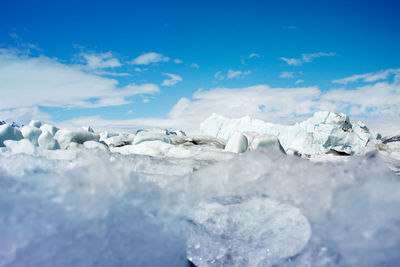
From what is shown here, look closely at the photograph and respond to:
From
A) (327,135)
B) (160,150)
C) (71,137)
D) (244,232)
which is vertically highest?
(71,137)

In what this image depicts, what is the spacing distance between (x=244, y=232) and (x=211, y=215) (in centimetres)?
14

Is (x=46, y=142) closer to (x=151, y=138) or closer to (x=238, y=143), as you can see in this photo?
(x=151, y=138)

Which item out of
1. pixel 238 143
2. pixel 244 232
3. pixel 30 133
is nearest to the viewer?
pixel 244 232

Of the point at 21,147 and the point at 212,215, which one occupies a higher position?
the point at 21,147

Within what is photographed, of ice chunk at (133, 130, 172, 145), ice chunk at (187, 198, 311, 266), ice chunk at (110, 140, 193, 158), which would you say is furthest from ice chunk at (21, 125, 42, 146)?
ice chunk at (187, 198, 311, 266)

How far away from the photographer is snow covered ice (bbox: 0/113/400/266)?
3.25 ft

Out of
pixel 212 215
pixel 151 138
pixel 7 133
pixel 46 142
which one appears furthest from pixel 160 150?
pixel 7 133

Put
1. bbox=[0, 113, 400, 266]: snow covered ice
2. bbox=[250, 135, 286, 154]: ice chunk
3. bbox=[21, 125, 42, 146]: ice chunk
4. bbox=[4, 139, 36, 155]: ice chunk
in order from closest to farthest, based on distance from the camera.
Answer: bbox=[0, 113, 400, 266]: snow covered ice → bbox=[4, 139, 36, 155]: ice chunk → bbox=[250, 135, 286, 154]: ice chunk → bbox=[21, 125, 42, 146]: ice chunk

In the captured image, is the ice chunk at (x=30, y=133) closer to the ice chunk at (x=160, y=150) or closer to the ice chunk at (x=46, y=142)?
the ice chunk at (x=46, y=142)

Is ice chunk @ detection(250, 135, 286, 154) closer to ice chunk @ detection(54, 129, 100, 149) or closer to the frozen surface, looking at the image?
ice chunk @ detection(54, 129, 100, 149)

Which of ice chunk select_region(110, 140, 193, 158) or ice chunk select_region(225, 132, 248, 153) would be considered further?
ice chunk select_region(225, 132, 248, 153)

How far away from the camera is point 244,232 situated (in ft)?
3.96

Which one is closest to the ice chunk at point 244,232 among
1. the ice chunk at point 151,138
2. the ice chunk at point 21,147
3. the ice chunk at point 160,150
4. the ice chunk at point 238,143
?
the ice chunk at point 21,147

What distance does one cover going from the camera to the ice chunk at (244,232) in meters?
1.16
